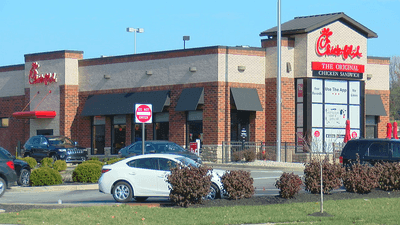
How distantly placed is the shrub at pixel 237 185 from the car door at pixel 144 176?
2045mm

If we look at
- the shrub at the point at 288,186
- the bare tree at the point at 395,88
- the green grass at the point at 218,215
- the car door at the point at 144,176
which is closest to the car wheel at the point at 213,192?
the car door at the point at 144,176

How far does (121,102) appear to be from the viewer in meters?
38.9

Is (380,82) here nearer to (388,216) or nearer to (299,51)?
(299,51)

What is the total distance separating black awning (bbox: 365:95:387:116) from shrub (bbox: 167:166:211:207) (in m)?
26.4

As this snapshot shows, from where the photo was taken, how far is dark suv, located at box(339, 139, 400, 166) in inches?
831

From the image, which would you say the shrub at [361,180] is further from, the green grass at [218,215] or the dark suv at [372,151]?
the dark suv at [372,151]

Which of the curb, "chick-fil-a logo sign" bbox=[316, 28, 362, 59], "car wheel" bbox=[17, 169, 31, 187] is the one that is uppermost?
"chick-fil-a logo sign" bbox=[316, 28, 362, 59]

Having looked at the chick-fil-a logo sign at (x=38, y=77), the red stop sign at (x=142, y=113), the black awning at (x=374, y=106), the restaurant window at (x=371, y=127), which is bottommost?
the restaurant window at (x=371, y=127)

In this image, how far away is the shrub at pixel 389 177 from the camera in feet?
61.3

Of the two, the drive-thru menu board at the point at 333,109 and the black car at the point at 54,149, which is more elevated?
the drive-thru menu board at the point at 333,109

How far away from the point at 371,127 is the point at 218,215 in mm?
Answer: 29387

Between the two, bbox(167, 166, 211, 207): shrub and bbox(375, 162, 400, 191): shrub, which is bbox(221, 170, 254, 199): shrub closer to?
bbox(167, 166, 211, 207): shrub

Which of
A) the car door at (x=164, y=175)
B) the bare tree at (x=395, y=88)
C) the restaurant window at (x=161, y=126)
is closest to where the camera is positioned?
the car door at (x=164, y=175)

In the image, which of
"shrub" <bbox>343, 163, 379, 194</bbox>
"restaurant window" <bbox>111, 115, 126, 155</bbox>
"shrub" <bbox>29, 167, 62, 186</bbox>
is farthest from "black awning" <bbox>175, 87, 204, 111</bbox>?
"shrub" <bbox>343, 163, 379, 194</bbox>
